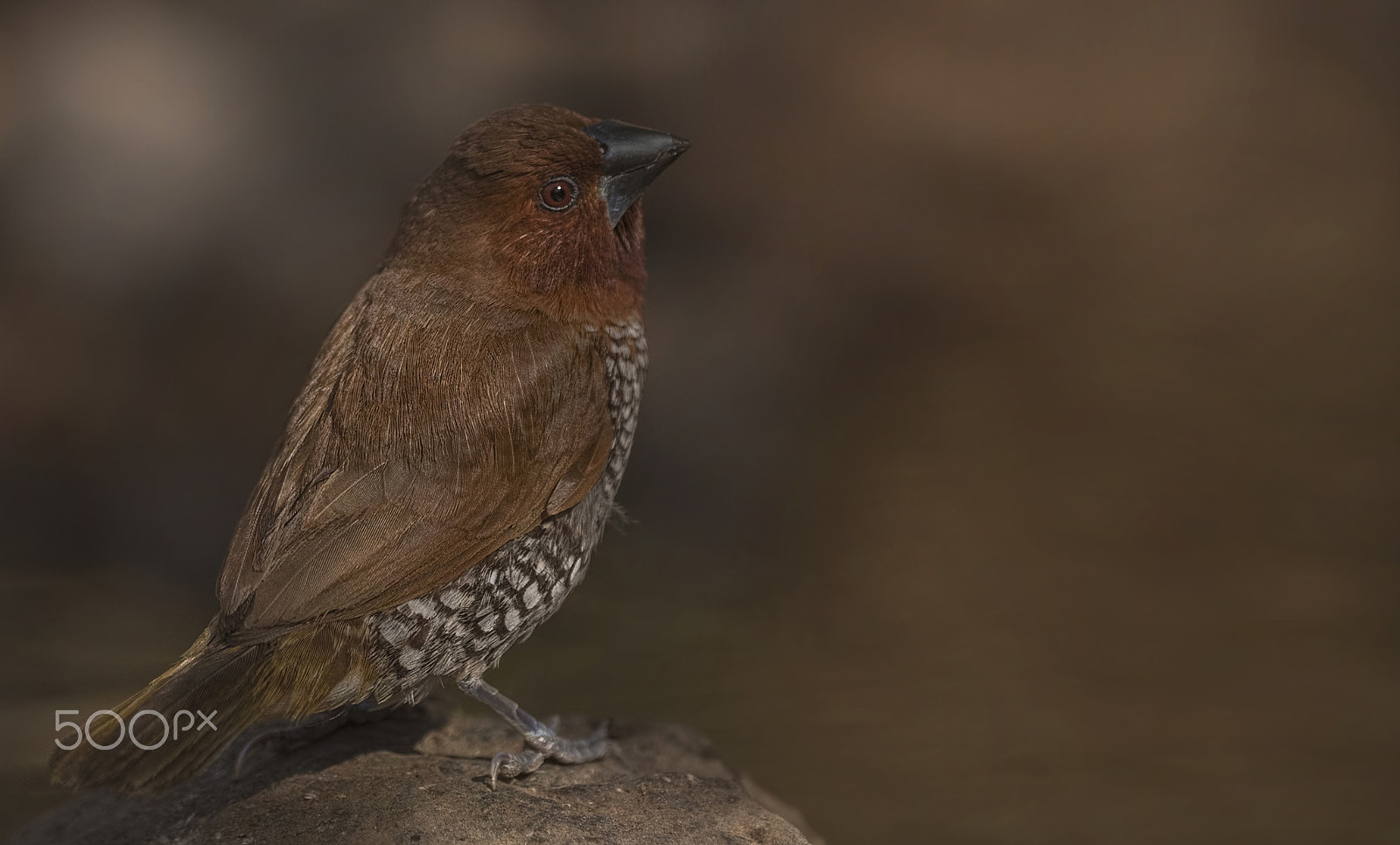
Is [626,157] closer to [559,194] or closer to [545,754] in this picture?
[559,194]

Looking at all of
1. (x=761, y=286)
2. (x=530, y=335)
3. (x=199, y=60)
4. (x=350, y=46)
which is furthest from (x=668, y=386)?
(x=530, y=335)

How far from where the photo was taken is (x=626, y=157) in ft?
9.89

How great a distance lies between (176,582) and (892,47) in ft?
14.6

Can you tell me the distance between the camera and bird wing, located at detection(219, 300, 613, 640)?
2.62 metres

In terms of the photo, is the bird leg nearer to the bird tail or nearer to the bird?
the bird

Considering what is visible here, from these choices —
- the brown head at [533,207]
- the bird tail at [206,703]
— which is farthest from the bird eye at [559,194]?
the bird tail at [206,703]

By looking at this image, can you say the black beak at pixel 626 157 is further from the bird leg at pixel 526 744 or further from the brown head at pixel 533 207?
the bird leg at pixel 526 744

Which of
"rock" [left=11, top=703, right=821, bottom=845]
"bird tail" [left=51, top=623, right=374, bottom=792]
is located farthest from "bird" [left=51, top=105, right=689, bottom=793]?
"rock" [left=11, top=703, right=821, bottom=845]

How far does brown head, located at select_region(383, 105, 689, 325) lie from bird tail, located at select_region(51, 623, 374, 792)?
87cm

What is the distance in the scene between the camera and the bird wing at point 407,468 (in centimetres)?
262

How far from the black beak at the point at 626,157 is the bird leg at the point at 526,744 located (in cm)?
115

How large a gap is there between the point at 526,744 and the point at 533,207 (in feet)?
4.33

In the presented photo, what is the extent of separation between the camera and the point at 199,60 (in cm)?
608

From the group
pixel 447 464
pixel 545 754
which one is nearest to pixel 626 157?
pixel 447 464
